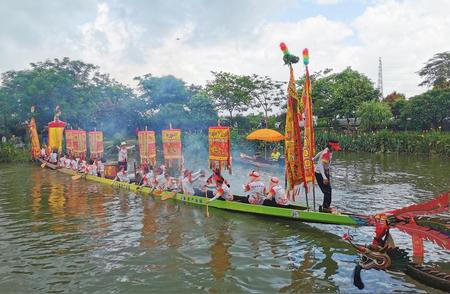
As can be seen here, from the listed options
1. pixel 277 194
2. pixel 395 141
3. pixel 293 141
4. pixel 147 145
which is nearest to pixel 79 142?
pixel 147 145

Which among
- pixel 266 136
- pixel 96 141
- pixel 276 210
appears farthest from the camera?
pixel 96 141

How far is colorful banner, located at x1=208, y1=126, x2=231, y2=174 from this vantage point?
1634 cm

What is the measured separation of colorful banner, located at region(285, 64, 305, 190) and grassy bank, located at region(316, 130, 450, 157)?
26.7 meters

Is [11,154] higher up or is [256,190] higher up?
[11,154]

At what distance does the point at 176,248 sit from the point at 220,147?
671 centimetres

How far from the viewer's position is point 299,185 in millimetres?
12047

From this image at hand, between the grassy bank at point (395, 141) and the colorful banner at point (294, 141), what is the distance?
87.7 ft

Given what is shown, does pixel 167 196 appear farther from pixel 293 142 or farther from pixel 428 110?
pixel 428 110

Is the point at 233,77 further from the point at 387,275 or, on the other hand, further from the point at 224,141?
the point at 387,275

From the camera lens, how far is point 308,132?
11.4 meters

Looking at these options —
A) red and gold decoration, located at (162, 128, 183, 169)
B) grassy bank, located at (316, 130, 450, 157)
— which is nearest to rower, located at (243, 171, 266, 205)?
red and gold decoration, located at (162, 128, 183, 169)

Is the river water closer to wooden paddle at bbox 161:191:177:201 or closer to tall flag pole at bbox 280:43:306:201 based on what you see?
wooden paddle at bbox 161:191:177:201

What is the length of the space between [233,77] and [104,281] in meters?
41.7

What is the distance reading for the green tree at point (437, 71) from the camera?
160ft
